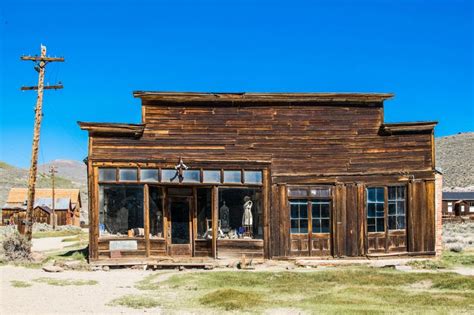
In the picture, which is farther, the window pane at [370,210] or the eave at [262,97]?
the window pane at [370,210]

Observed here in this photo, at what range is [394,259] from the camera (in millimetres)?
21484

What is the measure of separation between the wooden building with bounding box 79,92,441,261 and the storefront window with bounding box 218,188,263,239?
39mm

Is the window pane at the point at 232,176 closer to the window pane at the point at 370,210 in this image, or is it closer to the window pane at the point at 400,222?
the window pane at the point at 370,210

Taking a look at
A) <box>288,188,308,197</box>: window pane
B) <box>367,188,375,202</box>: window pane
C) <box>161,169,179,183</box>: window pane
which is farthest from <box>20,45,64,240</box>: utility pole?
<box>367,188,375,202</box>: window pane

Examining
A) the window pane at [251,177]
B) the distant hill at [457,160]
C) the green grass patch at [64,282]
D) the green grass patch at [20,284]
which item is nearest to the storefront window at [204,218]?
the window pane at [251,177]

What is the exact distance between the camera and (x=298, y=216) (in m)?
21.2

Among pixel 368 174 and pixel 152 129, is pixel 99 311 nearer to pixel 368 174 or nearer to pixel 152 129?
pixel 152 129

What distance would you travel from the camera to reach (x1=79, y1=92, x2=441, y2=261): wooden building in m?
20.7

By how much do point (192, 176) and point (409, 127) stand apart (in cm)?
857

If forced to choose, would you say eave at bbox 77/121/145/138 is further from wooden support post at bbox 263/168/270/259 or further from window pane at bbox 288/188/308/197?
window pane at bbox 288/188/308/197

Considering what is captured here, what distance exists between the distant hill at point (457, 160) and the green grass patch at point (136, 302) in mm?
85641

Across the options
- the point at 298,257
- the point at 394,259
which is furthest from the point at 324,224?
the point at 394,259

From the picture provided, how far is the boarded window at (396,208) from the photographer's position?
21750mm

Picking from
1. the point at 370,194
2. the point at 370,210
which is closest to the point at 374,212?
the point at 370,210
